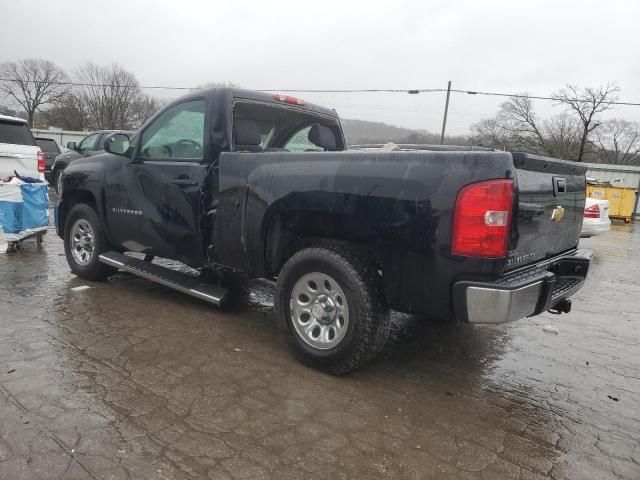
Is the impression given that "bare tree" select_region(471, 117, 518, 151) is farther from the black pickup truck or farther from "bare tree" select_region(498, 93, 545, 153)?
the black pickup truck

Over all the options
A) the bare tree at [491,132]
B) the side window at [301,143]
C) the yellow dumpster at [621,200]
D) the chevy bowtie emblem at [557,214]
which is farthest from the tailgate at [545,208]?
the bare tree at [491,132]

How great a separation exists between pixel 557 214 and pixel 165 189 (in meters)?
3.25

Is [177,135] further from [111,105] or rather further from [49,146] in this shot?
[111,105]

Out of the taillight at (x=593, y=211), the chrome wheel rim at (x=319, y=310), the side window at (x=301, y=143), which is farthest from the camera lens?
the taillight at (x=593, y=211)

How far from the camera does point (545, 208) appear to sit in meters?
3.18

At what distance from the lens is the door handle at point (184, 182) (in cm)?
416

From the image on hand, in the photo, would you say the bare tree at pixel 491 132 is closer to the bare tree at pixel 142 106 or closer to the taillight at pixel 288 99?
the bare tree at pixel 142 106

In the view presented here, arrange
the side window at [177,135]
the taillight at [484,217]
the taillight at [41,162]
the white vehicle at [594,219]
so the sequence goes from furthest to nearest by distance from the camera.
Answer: the white vehicle at [594,219], the taillight at [41,162], the side window at [177,135], the taillight at [484,217]

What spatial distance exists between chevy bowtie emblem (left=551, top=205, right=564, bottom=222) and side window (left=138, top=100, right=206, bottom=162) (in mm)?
2807

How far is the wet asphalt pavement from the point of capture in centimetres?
242

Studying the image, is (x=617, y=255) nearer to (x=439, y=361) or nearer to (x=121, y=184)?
(x=439, y=361)

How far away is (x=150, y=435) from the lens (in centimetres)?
256

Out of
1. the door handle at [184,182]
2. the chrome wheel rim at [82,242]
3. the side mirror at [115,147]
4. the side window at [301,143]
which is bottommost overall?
the chrome wheel rim at [82,242]

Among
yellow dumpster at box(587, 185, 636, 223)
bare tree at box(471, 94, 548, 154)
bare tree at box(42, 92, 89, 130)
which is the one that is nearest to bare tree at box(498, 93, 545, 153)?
bare tree at box(471, 94, 548, 154)
